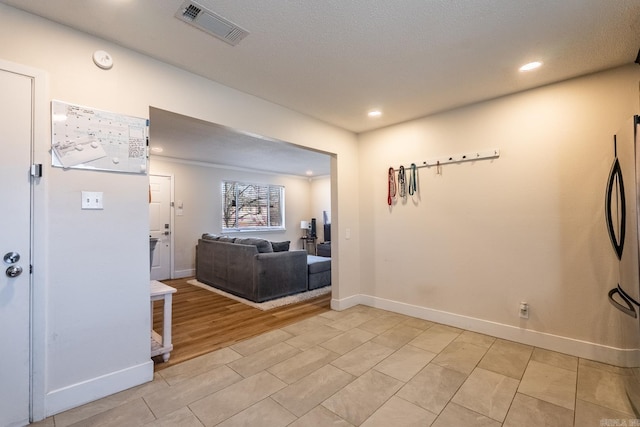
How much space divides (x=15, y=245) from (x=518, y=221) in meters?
3.95

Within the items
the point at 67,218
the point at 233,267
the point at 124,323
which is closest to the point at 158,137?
the point at 233,267

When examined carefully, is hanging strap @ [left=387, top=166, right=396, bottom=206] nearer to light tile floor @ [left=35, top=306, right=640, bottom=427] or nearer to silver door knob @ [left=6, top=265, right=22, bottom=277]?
light tile floor @ [left=35, top=306, right=640, bottom=427]

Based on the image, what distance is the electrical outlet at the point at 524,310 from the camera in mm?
2818

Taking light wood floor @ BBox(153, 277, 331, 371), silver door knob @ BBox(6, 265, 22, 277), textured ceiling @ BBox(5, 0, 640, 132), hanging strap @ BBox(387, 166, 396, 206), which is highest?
textured ceiling @ BBox(5, 0, 640, 132)

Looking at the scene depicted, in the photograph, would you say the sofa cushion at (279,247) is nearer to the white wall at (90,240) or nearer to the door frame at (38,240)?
the white wall at (90,240)

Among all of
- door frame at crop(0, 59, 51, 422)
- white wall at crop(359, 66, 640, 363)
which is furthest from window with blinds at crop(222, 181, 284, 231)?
door frame at crop(0, 59, 51, 422)

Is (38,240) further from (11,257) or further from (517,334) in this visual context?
(517,334)

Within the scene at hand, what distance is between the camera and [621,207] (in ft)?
7.59

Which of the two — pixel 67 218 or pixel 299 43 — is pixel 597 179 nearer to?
pixel 299 43

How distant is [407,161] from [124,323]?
10.9 ft

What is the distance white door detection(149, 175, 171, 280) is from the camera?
573cm

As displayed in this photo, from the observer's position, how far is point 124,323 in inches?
83.3

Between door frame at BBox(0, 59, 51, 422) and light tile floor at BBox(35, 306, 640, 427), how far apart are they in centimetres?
21

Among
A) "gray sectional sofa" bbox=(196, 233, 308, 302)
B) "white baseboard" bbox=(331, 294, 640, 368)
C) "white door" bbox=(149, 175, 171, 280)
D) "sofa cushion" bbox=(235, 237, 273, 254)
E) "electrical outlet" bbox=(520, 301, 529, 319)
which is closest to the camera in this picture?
"white baseboard" bbox=(331, 294, 640, 368)
